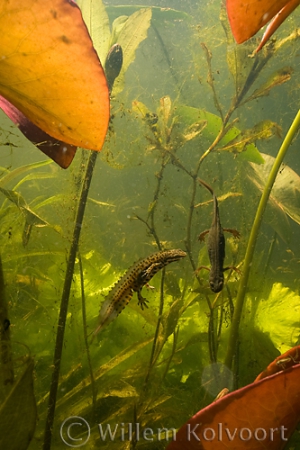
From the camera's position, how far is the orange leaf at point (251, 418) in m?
Answer: 0.86

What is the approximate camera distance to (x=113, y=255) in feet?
12.7

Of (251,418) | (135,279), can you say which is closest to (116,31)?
(135,279)

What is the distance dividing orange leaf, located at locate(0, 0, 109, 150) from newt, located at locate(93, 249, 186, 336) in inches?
29.2

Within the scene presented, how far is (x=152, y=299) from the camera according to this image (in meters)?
3.07

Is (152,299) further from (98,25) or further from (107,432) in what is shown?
(98,25)

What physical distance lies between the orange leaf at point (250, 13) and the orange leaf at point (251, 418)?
809mm

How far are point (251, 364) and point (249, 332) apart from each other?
10.6 inches

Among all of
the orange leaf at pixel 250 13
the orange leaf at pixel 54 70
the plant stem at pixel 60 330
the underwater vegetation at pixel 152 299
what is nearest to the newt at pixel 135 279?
the underwater vegetation at pixel 152 299

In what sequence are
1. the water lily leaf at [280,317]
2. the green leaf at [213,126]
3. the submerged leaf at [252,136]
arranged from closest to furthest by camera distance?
the submerged leaf at [252,136]
the water lily leaf at [280,317]
the green leaf at [213,126]

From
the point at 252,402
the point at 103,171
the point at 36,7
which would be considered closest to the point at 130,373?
the point at 252,402

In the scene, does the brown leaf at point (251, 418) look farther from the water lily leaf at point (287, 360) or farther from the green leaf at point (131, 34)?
the green leaf at point (131, 34)

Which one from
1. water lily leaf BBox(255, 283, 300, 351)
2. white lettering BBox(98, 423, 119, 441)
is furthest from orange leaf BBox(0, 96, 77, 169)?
water lily leaf BBox(255, 283, 300, 351)

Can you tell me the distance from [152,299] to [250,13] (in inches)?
102

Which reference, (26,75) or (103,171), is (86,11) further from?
(103,171)
